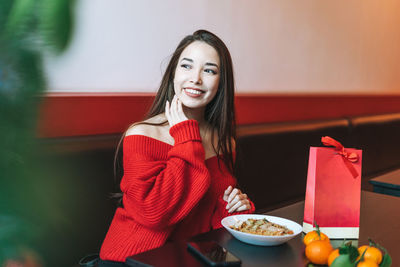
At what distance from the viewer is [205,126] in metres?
1.69

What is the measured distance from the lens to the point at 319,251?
0.90 m

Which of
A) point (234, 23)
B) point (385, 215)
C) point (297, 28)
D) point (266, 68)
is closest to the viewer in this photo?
point (385, 215)

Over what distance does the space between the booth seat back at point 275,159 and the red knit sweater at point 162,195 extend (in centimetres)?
74

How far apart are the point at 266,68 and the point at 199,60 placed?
1386 millimetres

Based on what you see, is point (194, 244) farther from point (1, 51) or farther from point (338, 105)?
point (338, 105)

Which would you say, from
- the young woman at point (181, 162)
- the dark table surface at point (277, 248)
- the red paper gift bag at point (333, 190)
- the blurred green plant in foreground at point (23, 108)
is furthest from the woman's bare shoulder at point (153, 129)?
the blurred green plant in foreground at point (23, 108)

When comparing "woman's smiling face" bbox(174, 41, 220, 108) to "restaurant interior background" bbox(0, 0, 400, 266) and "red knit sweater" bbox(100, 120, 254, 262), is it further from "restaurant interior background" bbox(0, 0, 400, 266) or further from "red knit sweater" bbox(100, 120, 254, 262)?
"restaurant interior background" bbox(0, 0, 400, 266)

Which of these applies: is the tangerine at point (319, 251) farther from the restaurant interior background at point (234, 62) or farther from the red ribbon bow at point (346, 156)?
the restaurant interior background at point (234, 62)

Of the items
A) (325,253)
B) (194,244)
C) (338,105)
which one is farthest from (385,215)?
(338,105)

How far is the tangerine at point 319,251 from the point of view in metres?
0.90

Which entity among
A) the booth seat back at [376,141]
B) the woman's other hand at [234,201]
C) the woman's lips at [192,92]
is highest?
the woman's lips at [192,92]

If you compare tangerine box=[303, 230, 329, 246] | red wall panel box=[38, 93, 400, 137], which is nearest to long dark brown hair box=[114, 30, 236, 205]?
red wall panel box=[38, 93, 400, 137]

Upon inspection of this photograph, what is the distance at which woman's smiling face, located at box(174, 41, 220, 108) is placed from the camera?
4.75ft

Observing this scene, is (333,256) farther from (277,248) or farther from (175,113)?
(175,113)
